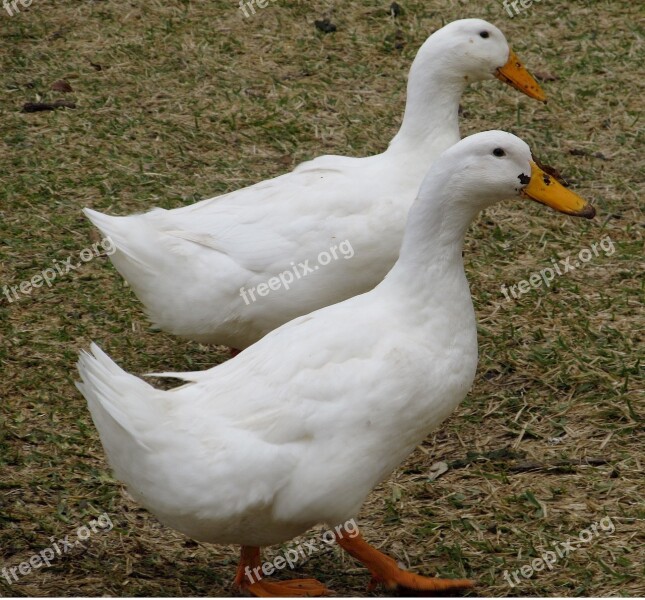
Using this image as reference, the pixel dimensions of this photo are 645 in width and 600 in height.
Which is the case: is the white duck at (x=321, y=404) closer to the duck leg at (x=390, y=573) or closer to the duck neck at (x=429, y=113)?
the duck leg at (x=390, y=573)

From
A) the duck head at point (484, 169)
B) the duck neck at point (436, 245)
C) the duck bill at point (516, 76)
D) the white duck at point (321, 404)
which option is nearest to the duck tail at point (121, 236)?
the white duck at point (321, 404)

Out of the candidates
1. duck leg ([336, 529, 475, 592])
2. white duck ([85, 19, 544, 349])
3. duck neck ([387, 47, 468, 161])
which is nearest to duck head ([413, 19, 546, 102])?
duck neck ([387, 47, 468, 161])

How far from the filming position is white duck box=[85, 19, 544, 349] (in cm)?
466

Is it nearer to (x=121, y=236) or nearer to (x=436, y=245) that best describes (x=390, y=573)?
(x=436, y=245)

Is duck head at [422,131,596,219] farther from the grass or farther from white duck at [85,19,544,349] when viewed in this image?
the grass

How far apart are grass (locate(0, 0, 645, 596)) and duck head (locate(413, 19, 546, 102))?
1.07 metres

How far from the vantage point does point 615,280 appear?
5.45m

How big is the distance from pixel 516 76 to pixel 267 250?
5.69 feet

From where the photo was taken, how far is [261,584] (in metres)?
3.81

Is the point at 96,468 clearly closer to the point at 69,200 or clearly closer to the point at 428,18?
the point at 69,200

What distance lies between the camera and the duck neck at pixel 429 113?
4.97 metres

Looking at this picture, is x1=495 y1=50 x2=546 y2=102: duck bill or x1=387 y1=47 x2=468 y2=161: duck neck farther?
x1=495 y1=50 x2=546 y2=102: duck bill

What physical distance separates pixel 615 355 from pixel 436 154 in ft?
4.00

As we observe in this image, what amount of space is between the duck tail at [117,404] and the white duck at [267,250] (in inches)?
51.2
